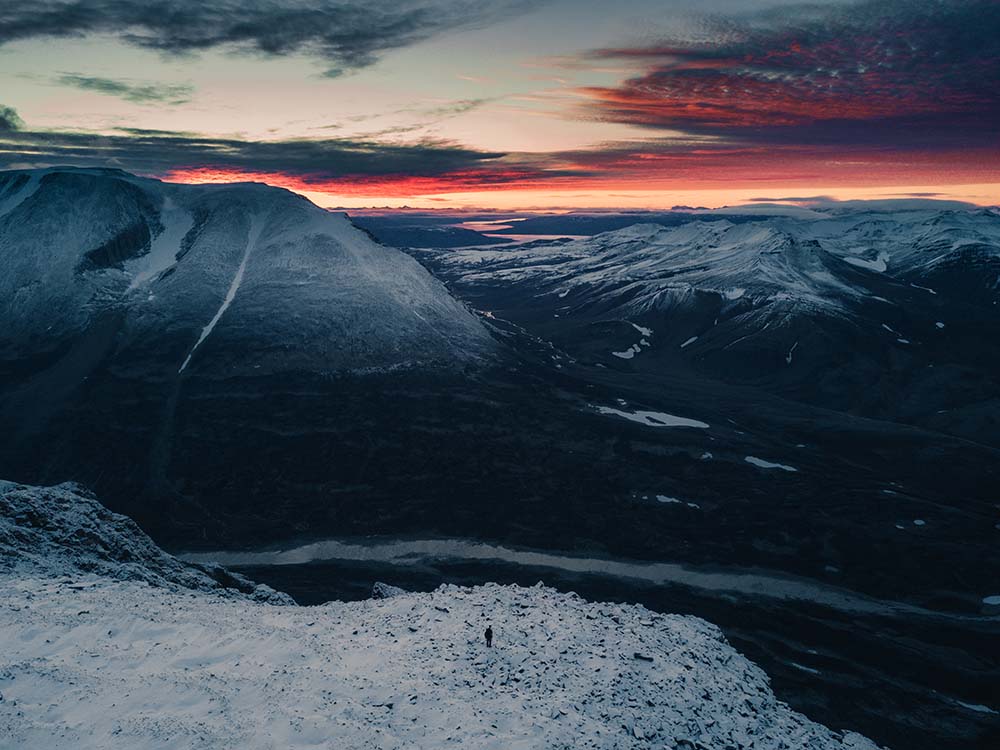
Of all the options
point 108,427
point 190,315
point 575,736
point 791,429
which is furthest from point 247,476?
point 791,429

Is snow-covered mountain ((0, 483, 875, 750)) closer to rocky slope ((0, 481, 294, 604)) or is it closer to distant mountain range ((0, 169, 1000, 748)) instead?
rocky slope ((0, 481, 294, 604))

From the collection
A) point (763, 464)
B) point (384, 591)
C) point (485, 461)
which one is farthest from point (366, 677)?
point (763, 464)

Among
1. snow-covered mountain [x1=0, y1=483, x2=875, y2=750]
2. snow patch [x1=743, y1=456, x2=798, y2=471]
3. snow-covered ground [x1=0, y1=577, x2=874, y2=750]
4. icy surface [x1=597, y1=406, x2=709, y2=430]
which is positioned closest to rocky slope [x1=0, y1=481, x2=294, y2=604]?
snow-covered mountain [x1=0, y1=483, x2=875, y2=750]

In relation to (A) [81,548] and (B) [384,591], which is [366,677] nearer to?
(B) [384,591]

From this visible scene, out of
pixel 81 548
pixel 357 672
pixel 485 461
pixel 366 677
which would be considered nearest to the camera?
pixel 366 677

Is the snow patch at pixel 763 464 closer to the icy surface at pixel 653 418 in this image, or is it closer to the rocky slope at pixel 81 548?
the icy surface at pixel 653 418
